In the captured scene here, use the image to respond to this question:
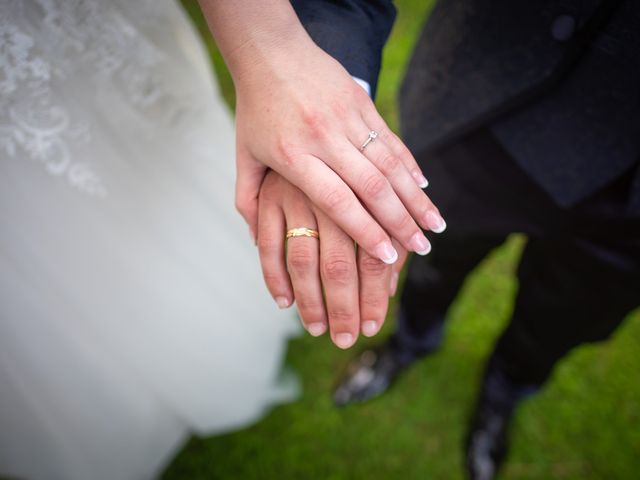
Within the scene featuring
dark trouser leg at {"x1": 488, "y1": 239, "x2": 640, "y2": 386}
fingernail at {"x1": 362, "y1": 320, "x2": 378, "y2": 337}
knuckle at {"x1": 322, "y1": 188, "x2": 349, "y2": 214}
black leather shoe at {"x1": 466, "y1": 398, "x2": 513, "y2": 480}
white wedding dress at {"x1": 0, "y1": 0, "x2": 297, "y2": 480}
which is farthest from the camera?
black leather shoe at {"x1": 466, "y1": 398, "x2": 513, "y2": 480}

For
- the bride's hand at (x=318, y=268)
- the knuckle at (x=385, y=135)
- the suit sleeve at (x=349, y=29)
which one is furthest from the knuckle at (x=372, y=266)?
the suit sleeve at (x=349, y=29)

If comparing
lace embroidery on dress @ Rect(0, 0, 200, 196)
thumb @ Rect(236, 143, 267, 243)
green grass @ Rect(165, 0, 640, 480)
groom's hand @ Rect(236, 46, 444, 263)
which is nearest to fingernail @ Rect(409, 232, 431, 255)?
groom's hand @ Rect(236, 46, 444, 263)

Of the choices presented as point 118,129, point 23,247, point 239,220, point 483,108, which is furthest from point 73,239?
point 483,108

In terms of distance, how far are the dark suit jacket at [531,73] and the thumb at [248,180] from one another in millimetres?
260

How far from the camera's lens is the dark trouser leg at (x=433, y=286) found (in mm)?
1338

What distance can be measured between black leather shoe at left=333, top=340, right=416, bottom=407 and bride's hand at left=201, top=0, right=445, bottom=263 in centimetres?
122

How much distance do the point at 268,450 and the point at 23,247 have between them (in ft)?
4.05

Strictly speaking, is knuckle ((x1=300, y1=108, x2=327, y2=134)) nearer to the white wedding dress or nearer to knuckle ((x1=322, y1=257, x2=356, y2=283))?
knuckle ((x1=322, y1=257, x2=356, y2=283))

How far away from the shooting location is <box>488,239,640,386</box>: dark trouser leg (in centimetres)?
107

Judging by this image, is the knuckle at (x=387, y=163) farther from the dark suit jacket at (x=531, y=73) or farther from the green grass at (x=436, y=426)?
the green grass at (x=436, y=426)

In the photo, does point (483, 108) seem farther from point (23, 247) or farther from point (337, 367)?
point (337, 367)

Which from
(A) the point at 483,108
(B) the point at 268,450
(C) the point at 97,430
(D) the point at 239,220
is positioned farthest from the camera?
(B) the point at 268,450

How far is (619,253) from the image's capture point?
1040 mm

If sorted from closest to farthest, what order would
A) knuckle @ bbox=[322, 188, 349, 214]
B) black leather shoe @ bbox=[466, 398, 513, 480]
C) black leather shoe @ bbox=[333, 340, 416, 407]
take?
knuckle @ bbox=[322, 188, 349, 214] → black leather shoe @ bbox=[466, 398, 513, 480] → black leather shoe @ bbox=[333, 340, 416, 407]
